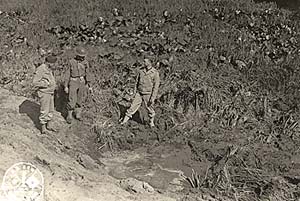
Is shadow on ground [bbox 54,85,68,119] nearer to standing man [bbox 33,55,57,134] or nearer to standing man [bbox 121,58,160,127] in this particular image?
standing man [bbox 33,55,57,134]

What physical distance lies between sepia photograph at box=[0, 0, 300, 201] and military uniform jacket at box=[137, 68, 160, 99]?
0.8 inches

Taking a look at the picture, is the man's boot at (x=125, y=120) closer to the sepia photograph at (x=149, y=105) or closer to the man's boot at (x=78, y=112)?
the sepia photograph at (x=149, y=105)

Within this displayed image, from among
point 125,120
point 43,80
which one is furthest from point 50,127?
point 125,120

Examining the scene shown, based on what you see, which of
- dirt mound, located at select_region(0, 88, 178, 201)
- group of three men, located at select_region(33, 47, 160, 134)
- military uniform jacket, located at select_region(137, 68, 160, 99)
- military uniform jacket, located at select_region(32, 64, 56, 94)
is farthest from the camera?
military uniform jacket, located at select_region(137, 68, 160, 99)

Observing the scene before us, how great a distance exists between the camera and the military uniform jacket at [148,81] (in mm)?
9469

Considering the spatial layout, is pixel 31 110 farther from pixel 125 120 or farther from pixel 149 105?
pixel 149 105

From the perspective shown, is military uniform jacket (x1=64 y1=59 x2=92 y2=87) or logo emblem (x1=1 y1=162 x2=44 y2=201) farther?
military uniform jacket (x1=64 y1=59 x2=92 y2=87)

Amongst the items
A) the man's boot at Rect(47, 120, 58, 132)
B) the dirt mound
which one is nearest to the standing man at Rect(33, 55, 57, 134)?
the man's boot at Rect(47, 120, 58, 132)

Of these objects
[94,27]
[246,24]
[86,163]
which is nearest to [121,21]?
[94,27]

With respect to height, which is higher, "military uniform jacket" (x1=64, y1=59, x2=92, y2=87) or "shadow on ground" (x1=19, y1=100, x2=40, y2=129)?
"military uniform jacket" (x1=64, y1=59, x2=92, y2=87)

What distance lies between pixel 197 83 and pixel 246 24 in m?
3.95

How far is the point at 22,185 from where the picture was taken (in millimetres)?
5180

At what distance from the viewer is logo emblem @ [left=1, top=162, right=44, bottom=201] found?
518cm

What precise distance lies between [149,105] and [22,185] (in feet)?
15.6
